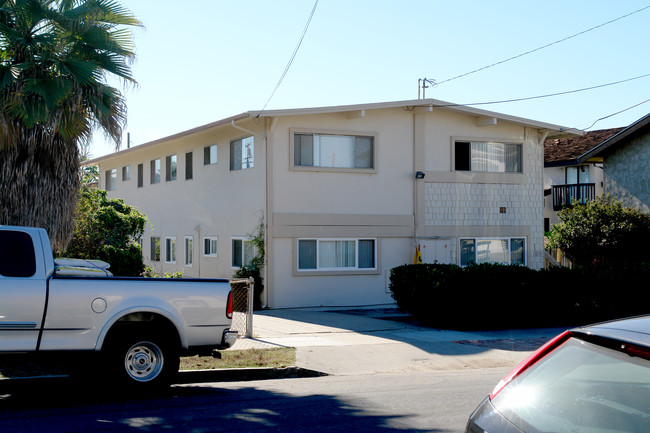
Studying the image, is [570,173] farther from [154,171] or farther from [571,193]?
[154,171]

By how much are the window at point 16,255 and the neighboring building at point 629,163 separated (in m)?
22.6

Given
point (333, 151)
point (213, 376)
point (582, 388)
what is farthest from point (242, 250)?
point (582, 388)

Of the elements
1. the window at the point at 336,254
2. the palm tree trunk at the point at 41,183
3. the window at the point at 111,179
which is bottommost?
the window at the point at 336,254

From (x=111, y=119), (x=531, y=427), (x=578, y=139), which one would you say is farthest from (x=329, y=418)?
(x=578, y=139)

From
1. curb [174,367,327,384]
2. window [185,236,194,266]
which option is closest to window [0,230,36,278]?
curb [174,367,327,384]

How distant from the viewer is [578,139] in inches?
1431

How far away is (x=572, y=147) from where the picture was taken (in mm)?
35312

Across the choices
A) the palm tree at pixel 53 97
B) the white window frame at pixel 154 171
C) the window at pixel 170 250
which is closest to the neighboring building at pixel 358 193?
the window at pixel 170 250

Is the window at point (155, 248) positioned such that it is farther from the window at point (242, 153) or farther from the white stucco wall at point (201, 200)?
the window at point (242, 153)

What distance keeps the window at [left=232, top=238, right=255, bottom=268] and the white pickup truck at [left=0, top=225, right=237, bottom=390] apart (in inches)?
465

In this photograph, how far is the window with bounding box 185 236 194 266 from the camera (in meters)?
25.1

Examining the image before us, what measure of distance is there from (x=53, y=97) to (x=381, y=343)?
7303 millimetres

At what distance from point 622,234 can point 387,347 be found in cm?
1439

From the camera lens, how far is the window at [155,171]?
28391mm
